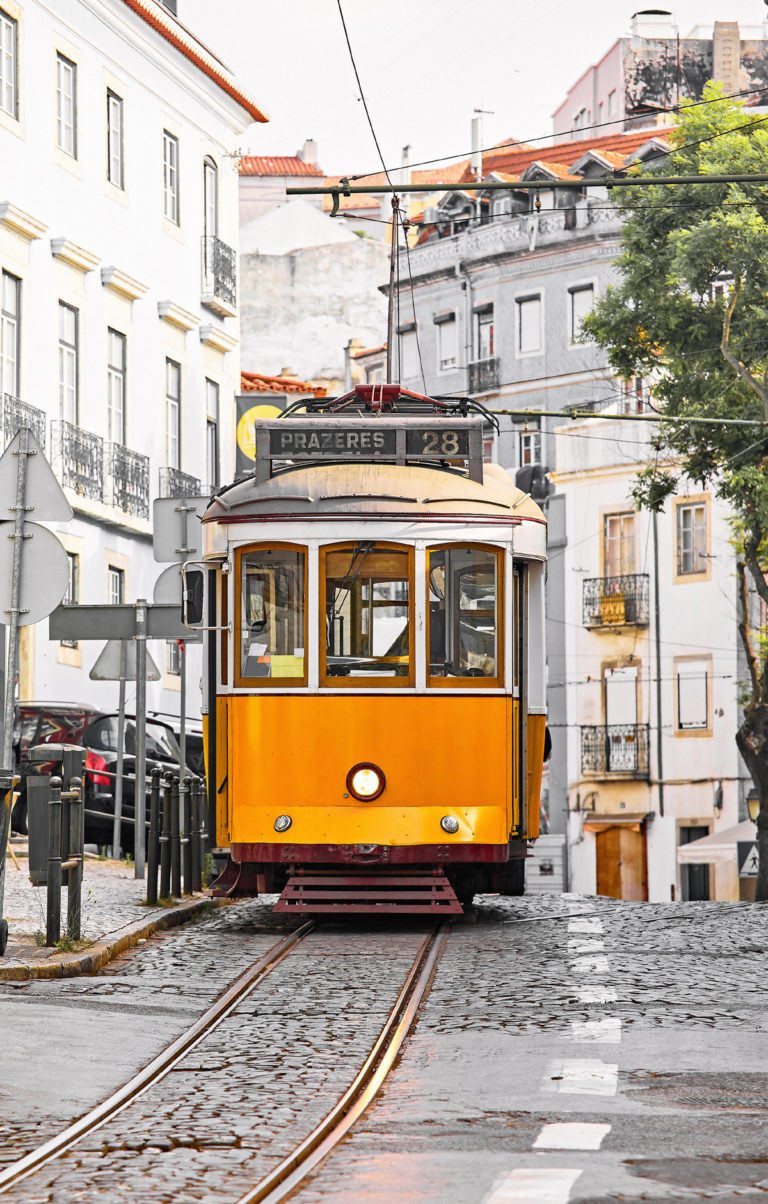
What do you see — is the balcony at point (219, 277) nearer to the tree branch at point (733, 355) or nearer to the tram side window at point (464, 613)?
the tree branch at point (733, 355)

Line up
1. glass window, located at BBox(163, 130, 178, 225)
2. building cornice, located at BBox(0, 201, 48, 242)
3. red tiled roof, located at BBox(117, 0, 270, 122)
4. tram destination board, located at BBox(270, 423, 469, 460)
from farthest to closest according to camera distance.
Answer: glass window, located at BBox(163, 130, 178, 225)
red tiled roof, located at BBox(117, 0, 270, 122)
building cornice, located at BBox(0, 201, 48, 242)
tram destination board, located at BBox(270, 423, 469, 460)

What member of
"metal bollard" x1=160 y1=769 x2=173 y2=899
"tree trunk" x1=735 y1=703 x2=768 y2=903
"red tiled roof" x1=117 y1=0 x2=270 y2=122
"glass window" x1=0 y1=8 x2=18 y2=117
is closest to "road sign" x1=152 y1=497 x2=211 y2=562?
"metal bollard" x1=160 y1=769 x2=173 y2=899

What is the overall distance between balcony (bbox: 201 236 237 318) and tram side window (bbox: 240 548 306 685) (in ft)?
76.6

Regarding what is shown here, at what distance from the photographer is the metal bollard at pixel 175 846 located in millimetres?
16297

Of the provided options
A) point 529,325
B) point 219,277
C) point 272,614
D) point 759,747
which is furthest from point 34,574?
point 529,325

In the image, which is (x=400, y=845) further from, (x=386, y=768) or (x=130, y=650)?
(x=130, y=650)

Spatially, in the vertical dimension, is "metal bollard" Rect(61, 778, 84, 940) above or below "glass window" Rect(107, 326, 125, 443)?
below

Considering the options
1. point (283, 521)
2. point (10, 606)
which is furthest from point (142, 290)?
point (10, 606)

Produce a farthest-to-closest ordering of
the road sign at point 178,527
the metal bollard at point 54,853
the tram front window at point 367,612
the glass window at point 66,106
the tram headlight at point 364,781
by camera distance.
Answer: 1. the glass window at point 66,106
2. the road sign at point 178,527
3. the tram front window at point 367,612
4. the tram headlight at point 364,781
5. the metal bollard at point 54,853

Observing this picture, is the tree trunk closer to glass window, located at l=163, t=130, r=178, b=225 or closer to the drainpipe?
glass window, located at l=163, t=130, r=178, b=225

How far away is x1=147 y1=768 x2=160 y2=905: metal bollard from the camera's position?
51.2ft

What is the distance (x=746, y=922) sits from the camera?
628 inches

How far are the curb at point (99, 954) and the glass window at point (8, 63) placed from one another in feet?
56.0

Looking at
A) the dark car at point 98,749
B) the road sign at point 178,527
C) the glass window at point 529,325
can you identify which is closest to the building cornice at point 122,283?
the dark car at point 98,749
